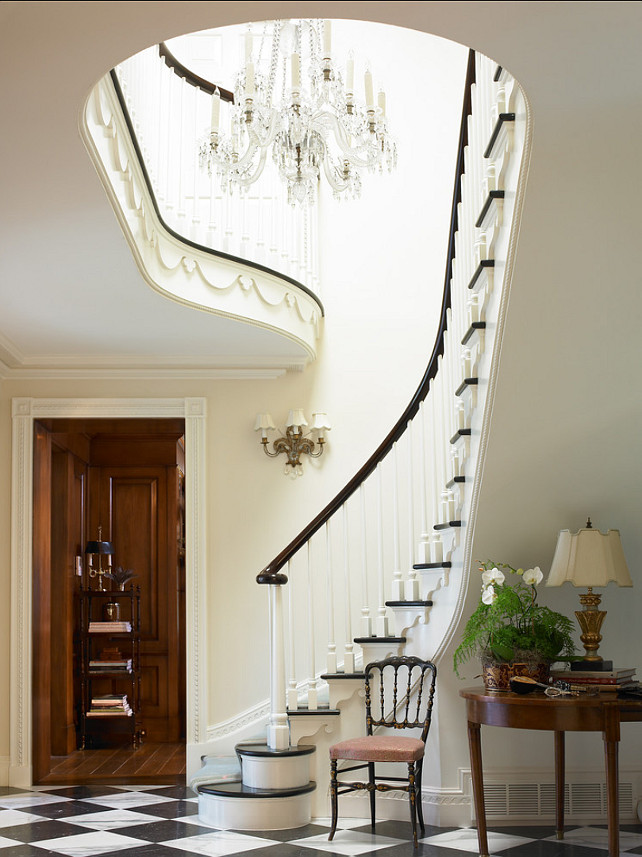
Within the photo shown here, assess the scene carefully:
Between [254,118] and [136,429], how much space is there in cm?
344

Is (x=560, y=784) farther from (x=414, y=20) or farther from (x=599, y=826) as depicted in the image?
(x=414, y=20)

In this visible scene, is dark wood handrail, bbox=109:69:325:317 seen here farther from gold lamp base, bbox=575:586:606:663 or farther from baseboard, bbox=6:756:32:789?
baseboard, bbox=6:756:32:789

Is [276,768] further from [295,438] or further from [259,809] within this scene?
[295,438]

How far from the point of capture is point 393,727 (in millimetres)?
4996

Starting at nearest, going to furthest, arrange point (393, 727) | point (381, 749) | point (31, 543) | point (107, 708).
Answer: point (381, 749), point (393, 727), point (31, 543), point (107, 708)

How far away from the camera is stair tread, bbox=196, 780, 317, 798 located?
194 inches

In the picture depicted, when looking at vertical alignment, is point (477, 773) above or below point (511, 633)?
below

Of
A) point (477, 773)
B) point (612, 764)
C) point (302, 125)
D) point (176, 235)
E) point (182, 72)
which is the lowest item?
point (477, 773)

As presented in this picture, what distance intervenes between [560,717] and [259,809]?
6.06 ft

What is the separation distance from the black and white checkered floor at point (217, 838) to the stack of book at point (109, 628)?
7.53ft

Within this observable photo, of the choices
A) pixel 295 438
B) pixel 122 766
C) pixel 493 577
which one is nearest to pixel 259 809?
pixel 493 577

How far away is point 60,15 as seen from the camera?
2545 mm

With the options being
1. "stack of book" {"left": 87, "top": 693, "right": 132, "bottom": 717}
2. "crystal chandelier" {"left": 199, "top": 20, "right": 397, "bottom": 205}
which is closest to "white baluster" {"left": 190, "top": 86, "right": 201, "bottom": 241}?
"crystal chandelier" {"left": 199, "top": 20, "right": 397, "bottom": 205}

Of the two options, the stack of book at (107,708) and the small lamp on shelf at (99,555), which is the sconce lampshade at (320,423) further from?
the stack of book at (107,708)
